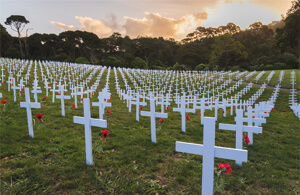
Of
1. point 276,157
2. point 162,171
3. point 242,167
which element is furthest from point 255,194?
point 276,157

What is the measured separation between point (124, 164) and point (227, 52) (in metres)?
52.5

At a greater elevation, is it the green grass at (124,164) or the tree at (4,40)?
the tree at (4,40)

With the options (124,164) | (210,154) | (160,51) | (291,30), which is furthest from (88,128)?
(160,51)

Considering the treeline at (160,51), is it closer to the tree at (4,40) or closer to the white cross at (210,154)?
the tree at (4,40)

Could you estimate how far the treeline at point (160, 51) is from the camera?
47.7 meters

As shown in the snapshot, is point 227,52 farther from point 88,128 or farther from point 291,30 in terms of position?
point 88,128

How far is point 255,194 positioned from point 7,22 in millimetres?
60680

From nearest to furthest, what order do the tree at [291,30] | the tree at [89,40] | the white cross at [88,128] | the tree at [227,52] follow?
the white cross at [88,128], the tree at [291,30], the tree at [227,52], the tree at [89,40]

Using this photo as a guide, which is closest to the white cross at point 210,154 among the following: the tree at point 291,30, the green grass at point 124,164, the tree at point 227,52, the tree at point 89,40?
the green grass at point 124,164

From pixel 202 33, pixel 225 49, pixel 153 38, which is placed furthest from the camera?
pixel 202 33

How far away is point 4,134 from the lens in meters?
4.32

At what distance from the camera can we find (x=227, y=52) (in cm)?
4981

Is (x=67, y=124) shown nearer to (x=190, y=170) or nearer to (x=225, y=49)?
(x=190, y=170)

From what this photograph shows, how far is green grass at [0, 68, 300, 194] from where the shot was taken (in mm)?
2744
